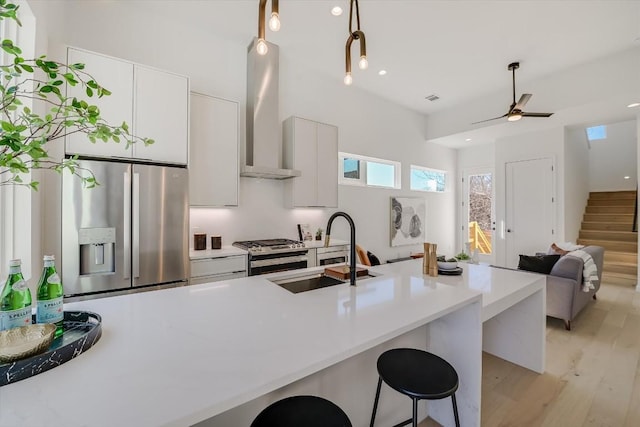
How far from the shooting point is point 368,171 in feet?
16.5

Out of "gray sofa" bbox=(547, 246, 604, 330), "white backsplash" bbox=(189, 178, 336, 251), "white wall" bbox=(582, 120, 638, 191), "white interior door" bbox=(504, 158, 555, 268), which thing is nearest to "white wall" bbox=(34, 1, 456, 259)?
"white backsplash" bbox=(189, 178, 336, 251)

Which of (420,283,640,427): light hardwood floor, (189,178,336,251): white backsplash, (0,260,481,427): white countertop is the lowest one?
(420,283,640,427): light hardwood floor

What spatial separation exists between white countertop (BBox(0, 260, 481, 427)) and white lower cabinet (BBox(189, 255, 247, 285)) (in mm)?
1289

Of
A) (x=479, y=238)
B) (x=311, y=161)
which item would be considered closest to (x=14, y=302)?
(x=311, y=161)

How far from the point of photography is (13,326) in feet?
2.70

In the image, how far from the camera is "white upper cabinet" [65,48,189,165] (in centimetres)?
219

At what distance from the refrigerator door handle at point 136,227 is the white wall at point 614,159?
10.5 meters

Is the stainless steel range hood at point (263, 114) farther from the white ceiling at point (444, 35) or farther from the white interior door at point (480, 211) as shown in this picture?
the white interior door at point (480, 211)

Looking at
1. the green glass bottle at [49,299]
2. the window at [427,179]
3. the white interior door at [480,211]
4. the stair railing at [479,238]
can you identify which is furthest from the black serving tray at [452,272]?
the stair railing at [479,238]

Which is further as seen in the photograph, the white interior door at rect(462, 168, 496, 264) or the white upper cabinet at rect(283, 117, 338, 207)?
the white interior door at rect(462, 168, 496, 264)

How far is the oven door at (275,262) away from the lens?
2.97 meters

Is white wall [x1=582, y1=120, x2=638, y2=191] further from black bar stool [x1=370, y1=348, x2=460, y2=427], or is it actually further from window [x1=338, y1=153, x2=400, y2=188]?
black bar stool [x1=370, y1=348, x2=460, y2=427]

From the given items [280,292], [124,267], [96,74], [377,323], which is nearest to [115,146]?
[96,74]

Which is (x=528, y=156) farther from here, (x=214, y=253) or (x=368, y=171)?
(x=214, y=253)
